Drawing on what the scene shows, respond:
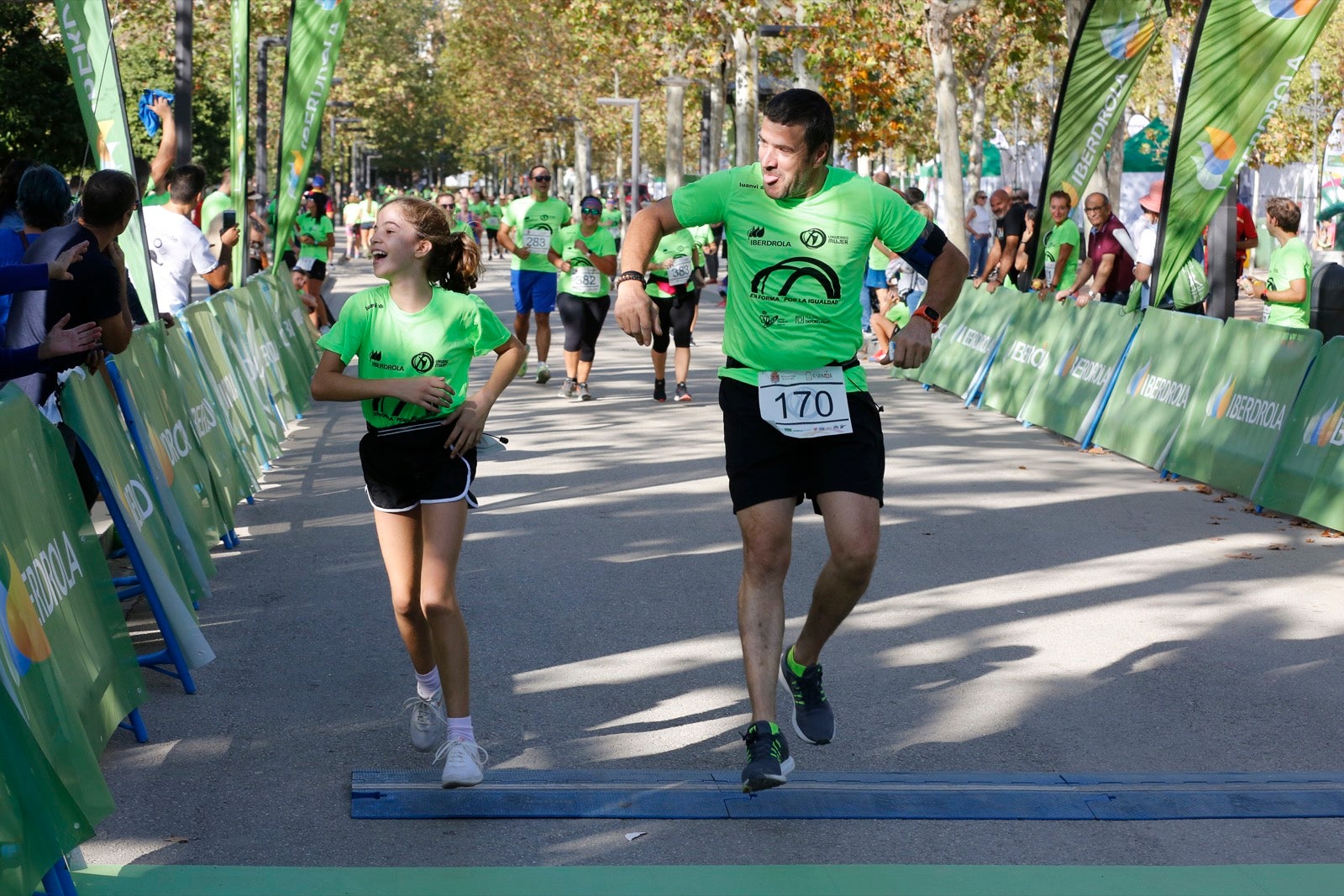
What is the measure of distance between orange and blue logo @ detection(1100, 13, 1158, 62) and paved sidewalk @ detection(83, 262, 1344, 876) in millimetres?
6172

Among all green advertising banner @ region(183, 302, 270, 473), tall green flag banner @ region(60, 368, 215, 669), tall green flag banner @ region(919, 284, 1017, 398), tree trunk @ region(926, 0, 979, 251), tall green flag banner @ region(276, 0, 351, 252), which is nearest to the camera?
tall green flag banner @ region(60, 368, 215, 669)

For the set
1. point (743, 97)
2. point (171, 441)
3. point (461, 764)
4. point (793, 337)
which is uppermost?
point (793, 337)

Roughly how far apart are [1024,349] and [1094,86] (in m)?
3.14

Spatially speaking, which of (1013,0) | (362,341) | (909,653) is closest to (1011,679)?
(909,653)

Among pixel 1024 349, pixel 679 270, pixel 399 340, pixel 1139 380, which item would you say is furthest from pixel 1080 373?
pixel 399 340

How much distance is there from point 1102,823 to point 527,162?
107m

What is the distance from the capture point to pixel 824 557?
27.6 ft

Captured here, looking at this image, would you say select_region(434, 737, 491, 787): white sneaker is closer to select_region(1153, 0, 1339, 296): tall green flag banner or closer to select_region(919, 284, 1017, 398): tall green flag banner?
select_region(1153, 0, 1339, 296): tall green flag banner

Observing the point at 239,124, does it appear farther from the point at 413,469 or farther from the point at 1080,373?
the point at 413,469

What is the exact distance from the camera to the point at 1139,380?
12.0 meters

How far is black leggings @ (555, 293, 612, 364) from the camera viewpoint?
14.8 metres

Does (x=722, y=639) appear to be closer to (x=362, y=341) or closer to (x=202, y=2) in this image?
(x=362, y=341)

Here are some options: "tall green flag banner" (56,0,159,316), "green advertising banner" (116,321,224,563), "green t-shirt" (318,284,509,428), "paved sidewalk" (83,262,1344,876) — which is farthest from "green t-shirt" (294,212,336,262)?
"green t-shirt" (318,284,509,428)

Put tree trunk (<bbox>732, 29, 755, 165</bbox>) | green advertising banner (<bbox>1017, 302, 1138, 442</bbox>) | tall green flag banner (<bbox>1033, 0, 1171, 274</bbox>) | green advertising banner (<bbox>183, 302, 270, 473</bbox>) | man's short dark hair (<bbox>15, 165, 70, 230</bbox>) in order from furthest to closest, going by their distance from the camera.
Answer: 1. tree trunk (<bbox>732, 29, 755, 165</bbox>)
2. tall green flag banner (<bbox>1033, 0, 1171, 274</bbox>)
3. green advertising banner (<bbox>1017, 302, 1138, 442</bbox>)
4. green advertising banner (<bbox>183, 302, 270, 473</bbox>)
5. man's short dark hair (<bbox>15, 165, 70, 230</bbox>)
